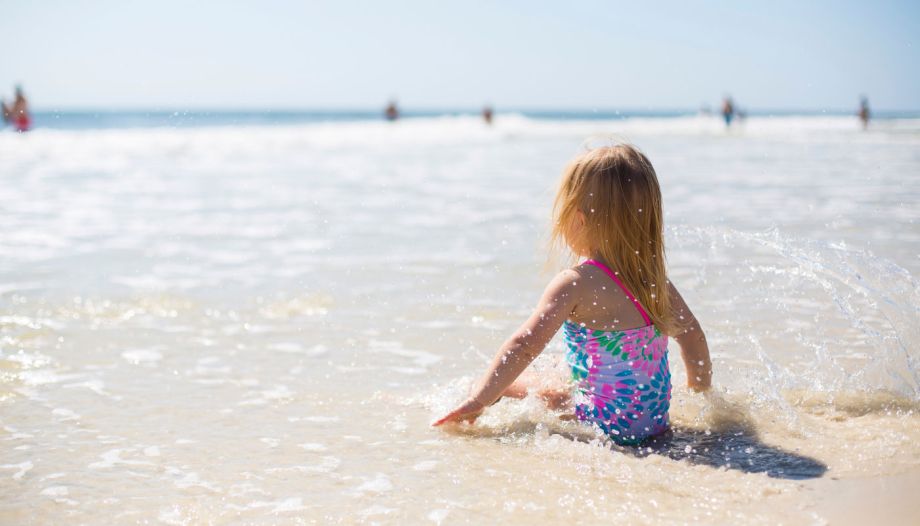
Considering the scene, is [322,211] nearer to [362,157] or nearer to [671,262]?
[671,262]

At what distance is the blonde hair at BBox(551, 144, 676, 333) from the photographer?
2.94 meters

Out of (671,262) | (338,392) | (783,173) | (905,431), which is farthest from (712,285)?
(783,173)

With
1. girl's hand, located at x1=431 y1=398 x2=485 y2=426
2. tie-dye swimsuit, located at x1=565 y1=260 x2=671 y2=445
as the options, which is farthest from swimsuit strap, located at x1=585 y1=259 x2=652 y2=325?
girl's hand, located at x1=431 y1=398 x2=485 y2=426

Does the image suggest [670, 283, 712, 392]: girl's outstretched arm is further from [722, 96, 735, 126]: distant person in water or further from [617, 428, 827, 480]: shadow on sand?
[722, 96, 735, 126]: distant person in water

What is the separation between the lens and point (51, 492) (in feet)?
8.57

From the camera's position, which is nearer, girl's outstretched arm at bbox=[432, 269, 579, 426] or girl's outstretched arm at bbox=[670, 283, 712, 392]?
girl's outstretched arm at bbox=[432, 269, 579, 426]

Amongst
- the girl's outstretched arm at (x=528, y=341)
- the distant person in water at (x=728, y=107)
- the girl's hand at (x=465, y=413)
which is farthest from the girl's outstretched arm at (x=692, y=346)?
the distant person in water at (x=728, y=107)

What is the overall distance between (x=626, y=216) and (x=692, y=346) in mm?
700

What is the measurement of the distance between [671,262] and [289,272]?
10.1ft

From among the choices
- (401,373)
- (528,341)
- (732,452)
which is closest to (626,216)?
(528,341)

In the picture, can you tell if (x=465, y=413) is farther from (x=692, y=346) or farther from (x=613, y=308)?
(x=692, y=346)

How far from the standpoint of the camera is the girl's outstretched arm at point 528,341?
2850 mm

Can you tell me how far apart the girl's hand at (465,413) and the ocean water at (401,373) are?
0.07m

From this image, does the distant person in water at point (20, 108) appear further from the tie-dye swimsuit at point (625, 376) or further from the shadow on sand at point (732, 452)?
the shadow on sand at point (732, 452)
